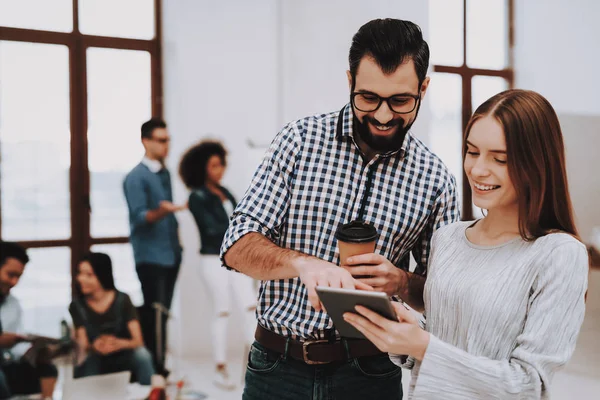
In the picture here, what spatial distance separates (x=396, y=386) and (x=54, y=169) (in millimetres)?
3748

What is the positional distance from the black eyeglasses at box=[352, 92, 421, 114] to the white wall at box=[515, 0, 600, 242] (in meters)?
1.25

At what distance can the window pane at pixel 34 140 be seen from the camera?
181 inches

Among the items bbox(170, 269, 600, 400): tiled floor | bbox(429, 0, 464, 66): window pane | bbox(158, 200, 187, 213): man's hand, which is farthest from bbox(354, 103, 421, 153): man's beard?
bbox(158, 200, 187, 213): man's hand

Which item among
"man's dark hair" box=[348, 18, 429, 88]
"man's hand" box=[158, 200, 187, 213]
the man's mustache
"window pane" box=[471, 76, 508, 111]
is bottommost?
"man's hand" box=[158, 200, 187, 213]

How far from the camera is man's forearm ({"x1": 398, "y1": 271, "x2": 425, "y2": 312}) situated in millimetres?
1522

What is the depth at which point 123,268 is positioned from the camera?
197 inches

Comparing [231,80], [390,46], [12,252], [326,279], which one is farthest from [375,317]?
[231,80]

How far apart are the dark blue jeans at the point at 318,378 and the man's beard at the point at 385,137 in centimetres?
50

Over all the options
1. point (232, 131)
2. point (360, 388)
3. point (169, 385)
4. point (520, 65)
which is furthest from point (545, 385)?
point (232, 131)

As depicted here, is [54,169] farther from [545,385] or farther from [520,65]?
[545,385]

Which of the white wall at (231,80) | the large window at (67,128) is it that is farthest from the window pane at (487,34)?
the large window at (67,128)

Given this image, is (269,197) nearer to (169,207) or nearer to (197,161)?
(169,207)

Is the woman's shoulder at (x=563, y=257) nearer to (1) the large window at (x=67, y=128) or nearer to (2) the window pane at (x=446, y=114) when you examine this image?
(2) the window pane at (x=446, y=114)

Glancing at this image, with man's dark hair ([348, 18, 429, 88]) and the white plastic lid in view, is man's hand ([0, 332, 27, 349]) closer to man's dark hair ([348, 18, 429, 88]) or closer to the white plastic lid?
the white plastic lid
